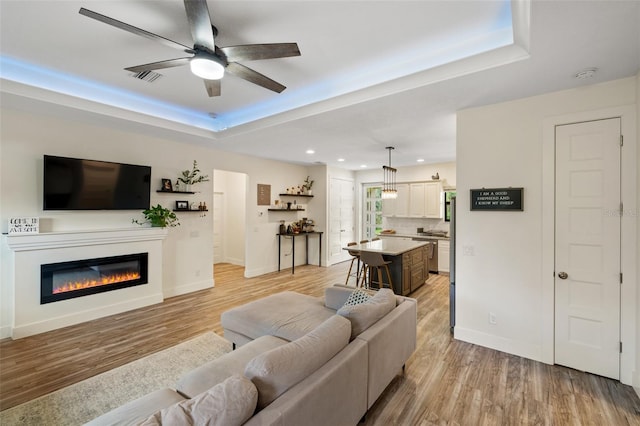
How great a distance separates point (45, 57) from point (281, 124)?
245 centimetres

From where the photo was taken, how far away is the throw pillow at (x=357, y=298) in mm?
2686

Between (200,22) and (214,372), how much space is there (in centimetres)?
→ 227

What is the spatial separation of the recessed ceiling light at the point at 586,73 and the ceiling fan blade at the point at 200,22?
2.97 metres

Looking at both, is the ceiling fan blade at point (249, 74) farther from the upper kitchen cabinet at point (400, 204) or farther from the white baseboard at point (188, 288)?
the upper kitchen cabinet at point (400, 204)

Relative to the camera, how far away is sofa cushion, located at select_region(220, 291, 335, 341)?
2547 mm

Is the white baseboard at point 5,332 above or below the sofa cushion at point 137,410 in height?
below

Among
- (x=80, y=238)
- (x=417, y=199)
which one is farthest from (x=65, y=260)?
(x=417, y=199)

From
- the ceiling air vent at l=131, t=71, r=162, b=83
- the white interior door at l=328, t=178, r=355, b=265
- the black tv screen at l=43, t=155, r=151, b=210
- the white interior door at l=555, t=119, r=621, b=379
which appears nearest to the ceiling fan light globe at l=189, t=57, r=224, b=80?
the ceiling air vent at l=131, t=71, r=162, b=83

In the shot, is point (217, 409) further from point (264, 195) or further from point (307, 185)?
point (307, 185)

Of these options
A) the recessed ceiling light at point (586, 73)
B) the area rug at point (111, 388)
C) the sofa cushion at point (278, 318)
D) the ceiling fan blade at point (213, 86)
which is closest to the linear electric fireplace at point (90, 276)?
the area rug at point (111, 388)

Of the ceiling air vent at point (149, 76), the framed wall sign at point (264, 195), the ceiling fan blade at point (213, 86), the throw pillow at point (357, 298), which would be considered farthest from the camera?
the framed wall sign at point (264, 195)

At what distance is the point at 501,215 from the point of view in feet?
10.0

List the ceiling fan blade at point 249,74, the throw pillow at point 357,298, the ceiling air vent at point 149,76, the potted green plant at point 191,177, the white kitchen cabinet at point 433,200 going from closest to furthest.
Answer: the ceiling fan blade at point 249,74 → the throw pillow at point 357,298 → the ceiling air vent at point 149,76 → the potted green plant at point 191,177 → the white kitchen cabinet at point 433,200

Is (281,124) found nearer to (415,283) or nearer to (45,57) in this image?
(45,57)
